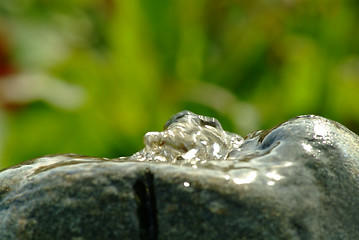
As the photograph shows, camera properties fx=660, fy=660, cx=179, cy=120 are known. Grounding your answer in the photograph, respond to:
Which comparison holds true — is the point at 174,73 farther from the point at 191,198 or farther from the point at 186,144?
the point at 191,198

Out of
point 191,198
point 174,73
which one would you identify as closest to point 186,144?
point 191,198

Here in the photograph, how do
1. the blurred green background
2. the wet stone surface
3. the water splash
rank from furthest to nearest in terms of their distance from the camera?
the blurred green background < the water splash < the wet stone surface

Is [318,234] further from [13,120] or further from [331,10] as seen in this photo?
[331,10]

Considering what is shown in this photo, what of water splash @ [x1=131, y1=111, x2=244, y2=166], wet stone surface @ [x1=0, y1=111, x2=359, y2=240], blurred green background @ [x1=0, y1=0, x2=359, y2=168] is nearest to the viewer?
wet stone surface @ [x1=0, y1=111, x2=359, y2=240]

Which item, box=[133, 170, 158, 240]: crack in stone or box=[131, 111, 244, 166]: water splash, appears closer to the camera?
box=[133, 170, 158, 240]: crack in stone

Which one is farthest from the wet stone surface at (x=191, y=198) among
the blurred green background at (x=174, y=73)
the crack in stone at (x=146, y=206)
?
the blurred green background at (x=174, y=73)

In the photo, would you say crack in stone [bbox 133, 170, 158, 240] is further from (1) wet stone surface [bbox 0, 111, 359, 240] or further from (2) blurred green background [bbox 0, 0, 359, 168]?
(2) blurred green background [bbox 0, 0, 359, 168]

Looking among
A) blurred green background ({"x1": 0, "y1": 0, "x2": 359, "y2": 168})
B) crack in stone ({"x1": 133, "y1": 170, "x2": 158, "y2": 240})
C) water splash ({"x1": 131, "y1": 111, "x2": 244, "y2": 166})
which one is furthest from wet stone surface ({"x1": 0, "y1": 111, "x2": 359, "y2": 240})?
blurred green background ({"x1": 0, "y1": 0, "x2": 359, "y2": 168})
